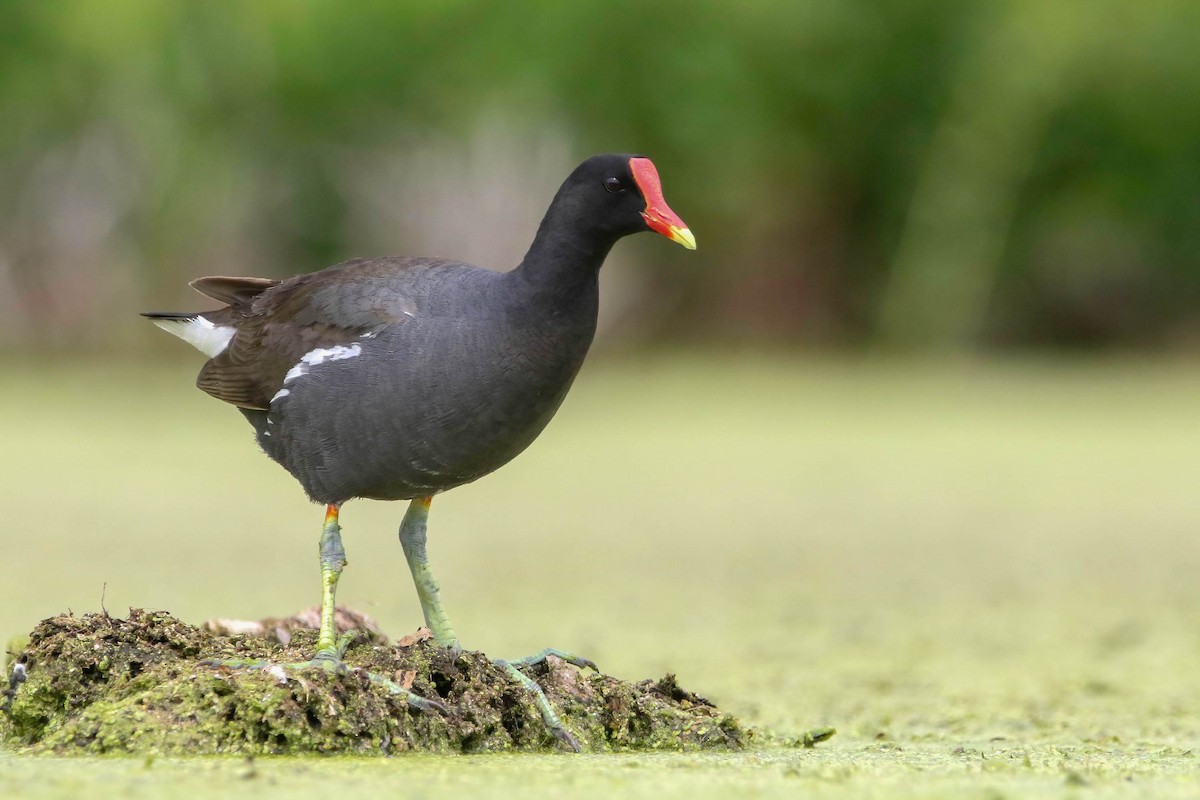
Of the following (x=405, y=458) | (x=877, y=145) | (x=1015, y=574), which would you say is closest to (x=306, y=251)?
(x=877, y=145)

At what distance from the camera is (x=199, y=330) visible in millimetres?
4102

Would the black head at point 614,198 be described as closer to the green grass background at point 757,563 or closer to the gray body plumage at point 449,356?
the gray body plumage at point 449,356

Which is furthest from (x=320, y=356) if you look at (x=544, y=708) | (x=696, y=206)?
(x=696, y=206)

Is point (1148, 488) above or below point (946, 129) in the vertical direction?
below

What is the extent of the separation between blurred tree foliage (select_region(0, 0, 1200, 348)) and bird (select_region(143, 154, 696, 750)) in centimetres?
917

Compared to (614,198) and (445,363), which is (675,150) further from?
(445,363)

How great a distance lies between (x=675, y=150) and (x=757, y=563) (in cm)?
709

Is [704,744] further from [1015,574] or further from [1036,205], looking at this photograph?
[1036,205]

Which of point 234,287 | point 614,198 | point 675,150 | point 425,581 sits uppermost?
point 675,150

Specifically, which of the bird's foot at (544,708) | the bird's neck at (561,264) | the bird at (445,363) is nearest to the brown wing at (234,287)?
the bird at (445,363)

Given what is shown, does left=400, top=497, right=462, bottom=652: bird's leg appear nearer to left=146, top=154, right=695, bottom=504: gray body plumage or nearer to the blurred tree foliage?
left=146, top=154, right=695, bottom=504: gray body plumage

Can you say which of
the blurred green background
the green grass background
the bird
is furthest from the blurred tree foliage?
the bird

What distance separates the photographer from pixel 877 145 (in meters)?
13.9

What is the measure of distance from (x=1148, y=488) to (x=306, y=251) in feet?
23.9
